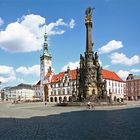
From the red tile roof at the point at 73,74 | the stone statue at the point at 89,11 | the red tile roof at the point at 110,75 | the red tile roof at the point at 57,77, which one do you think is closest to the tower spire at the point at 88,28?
the stone statue at the point at 89,11

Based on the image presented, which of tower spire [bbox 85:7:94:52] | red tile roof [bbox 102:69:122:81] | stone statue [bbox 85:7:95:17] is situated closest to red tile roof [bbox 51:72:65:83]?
red tile roof [bbox 102:69:122:81]

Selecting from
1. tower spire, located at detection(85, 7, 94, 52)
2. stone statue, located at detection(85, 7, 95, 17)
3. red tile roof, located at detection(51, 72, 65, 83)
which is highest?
stone statue, located at detection(85, 7, 95, 17)

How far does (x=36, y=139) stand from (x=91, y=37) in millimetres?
43117

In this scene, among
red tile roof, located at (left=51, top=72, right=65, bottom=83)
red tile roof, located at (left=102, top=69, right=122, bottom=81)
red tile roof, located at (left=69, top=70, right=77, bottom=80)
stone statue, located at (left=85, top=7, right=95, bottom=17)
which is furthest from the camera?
red tile roof, located at (left=51, top=72, right=65, bottom=83)

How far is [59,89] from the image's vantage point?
13200 cm

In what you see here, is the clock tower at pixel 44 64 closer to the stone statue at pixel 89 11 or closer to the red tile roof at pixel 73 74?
the red tile roof at pixel 73 74

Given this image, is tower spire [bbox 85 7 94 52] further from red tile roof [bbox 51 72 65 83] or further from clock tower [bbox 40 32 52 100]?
clock tower [bbox 40 32 52 100]

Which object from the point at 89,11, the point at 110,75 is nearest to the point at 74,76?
the point at 110,75

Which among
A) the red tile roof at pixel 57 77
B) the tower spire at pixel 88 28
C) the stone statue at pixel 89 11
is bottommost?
the red tile roof at pixel 57 77

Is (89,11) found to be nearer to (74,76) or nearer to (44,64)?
(74,76)

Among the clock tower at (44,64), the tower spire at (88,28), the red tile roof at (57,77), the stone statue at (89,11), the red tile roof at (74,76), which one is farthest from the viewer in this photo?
the clock tower at (44,64)

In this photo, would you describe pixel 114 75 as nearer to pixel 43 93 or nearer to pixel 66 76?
pixel 66 76

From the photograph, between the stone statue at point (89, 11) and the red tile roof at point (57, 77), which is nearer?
the stone statue at point (89, 11)

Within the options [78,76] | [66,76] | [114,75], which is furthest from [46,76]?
[78,76]
